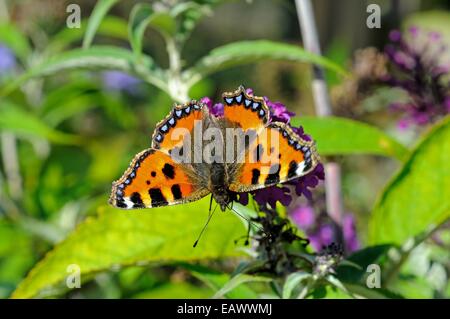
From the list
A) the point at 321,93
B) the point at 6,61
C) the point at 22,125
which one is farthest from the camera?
the point at 6,61

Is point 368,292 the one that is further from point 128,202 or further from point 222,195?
point 128,202

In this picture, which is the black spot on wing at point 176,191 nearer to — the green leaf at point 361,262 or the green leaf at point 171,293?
the green leaf at point 361,262

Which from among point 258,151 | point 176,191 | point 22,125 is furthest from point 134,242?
point 22,125

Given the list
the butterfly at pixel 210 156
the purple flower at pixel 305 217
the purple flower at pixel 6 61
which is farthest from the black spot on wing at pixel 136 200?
the purple flower at pixel 6 61

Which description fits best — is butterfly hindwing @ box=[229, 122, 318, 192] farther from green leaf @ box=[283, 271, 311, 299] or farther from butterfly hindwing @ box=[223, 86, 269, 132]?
green leaf @ box=[283, 271, 311, 299]

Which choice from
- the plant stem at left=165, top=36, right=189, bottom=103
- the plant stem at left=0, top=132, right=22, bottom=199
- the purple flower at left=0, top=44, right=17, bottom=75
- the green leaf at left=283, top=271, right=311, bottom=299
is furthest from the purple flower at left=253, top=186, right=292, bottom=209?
the purple flower at left=0, top=44, right=17, bottom=75
